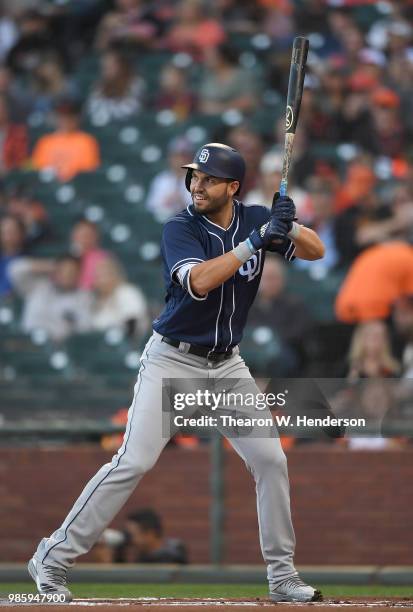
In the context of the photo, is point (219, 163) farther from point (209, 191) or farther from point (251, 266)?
point (251, 266)

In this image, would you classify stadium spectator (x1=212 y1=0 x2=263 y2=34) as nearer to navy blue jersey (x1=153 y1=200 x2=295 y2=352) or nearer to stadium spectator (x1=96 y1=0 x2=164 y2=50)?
stadium spectator (x1=96 y1=0 x2=164 y2=50)

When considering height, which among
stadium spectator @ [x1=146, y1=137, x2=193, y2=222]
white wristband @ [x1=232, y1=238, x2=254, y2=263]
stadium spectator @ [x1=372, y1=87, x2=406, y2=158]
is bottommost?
white wristband @ [x1=232, y1=238, x2=254, y2=263]

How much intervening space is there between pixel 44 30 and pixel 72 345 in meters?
4.79

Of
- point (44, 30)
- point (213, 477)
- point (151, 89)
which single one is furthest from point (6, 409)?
point (44, 30)

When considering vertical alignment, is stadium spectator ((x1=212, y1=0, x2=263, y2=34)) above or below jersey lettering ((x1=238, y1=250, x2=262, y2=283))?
above

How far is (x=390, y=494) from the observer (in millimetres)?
7832

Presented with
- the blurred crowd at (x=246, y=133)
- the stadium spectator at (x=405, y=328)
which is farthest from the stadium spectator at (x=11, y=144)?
the stadium spectator at (x=405, y=328)

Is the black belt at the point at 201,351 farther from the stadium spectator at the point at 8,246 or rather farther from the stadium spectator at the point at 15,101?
the stadium spectator at the point at 15,101

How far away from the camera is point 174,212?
11.5 meters

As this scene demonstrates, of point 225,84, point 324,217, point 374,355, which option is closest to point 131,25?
point 225,84

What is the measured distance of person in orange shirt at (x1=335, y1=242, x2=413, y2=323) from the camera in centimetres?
941

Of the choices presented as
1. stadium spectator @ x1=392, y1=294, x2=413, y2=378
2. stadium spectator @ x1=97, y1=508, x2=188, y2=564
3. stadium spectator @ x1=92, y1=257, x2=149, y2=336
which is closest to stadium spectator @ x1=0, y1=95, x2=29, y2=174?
stadium spectator @ x1=92, y1=257, x2=149, y2=336

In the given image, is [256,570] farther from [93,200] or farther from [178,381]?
[93,200]

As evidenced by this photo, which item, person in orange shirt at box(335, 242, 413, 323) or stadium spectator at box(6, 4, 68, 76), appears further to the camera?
stadium spectator at box(6, 4, 68, 76)
